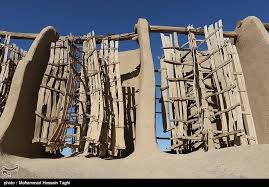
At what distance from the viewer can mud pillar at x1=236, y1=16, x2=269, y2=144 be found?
9749 millimetres

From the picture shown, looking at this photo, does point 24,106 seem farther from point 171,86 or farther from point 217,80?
point 217,80

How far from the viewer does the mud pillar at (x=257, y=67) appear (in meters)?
9.75

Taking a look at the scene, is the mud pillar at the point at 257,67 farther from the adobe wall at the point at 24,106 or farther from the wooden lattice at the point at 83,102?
the adobe wall at the point at 24,106

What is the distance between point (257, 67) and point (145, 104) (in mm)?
3740

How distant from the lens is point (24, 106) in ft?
29.4

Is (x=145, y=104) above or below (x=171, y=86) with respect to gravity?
below

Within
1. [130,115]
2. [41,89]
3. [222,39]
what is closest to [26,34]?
[41,89]

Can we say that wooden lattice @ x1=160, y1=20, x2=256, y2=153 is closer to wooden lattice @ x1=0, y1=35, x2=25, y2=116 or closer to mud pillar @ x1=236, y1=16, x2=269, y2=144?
mud pillar @ x1=236, y1=16, x2=269, y2=144

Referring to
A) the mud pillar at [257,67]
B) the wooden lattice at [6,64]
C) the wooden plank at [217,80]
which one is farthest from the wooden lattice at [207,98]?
the wooden lattice at [6,64]

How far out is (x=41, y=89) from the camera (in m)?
9.48

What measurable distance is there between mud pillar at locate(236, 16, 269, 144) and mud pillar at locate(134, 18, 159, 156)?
124 inches

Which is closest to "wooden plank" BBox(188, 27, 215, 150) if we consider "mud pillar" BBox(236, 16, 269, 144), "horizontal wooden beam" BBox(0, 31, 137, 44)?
"mud pillar" BBox(236, 16, 269, 144)

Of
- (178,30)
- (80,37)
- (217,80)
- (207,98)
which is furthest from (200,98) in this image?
(80,37)

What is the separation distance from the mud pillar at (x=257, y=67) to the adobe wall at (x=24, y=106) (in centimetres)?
629
